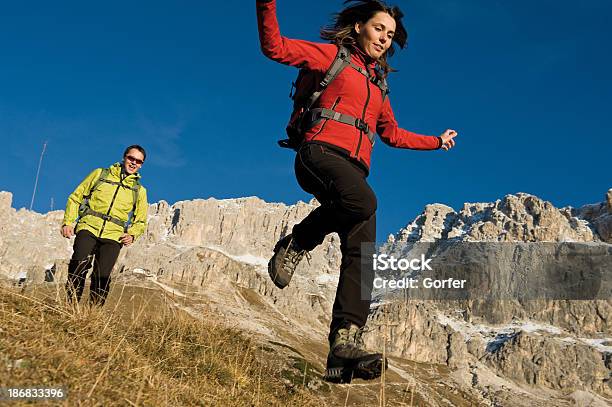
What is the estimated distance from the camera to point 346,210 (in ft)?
16.4

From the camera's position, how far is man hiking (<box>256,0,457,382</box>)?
4.88 m

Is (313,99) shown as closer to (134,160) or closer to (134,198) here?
(134,160)

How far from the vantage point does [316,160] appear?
→ 4.98m

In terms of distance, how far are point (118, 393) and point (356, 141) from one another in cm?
322

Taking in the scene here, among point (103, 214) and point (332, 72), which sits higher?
point (332, 72)

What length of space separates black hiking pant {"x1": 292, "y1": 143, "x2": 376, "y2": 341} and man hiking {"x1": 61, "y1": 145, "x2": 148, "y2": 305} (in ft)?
17.7

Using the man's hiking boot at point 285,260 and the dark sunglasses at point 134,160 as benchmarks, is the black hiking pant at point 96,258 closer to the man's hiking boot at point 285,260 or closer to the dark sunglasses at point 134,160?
the dark sunglasses at point 134,160

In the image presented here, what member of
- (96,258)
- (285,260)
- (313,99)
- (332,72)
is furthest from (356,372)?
(96,258)

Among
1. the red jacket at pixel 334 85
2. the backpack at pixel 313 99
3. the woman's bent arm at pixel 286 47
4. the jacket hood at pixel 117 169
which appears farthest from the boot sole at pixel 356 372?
the jacket hood at pixel 117 169

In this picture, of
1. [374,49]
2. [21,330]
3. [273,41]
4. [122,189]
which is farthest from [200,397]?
[122,189]

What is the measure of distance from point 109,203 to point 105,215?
0.29 m

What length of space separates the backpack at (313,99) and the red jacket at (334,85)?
0.05 m

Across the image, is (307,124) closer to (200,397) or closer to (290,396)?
(200,397)

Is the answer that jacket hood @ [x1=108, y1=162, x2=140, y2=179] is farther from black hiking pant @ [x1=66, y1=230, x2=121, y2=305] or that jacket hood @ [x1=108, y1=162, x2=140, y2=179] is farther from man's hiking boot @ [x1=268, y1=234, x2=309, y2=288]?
man's hiking boot @ [x1=268, y1=234, x2=309, y2=288]
